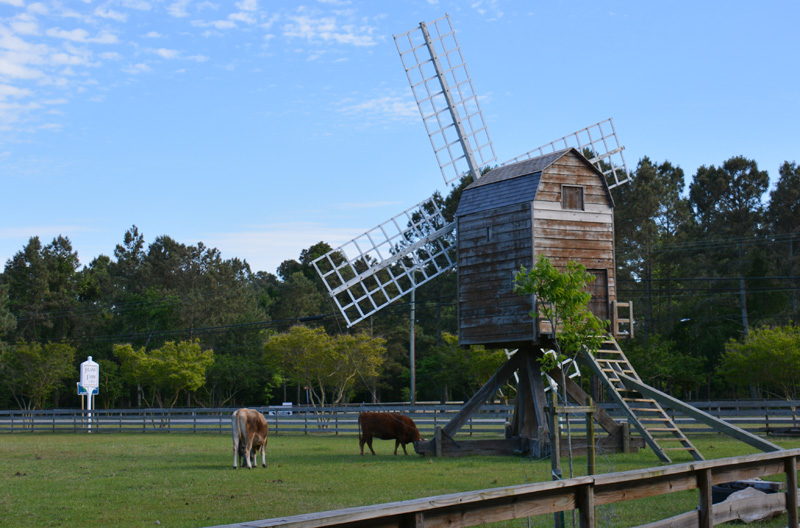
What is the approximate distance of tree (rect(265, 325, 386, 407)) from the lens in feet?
171

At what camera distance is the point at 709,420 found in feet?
57.9

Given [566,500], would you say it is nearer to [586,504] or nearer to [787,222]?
[586,504]

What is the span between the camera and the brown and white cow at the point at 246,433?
17453 millimetres

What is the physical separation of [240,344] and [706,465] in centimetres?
6960

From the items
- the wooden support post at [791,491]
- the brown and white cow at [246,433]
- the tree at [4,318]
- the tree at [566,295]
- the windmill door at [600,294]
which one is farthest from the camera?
the tree at [4,318]

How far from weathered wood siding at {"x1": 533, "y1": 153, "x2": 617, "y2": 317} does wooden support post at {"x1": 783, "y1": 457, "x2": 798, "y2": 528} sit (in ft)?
39.1

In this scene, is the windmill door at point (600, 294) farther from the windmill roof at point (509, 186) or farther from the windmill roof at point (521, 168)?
the windmill roof at point (521, 168)

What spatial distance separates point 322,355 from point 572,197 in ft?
110

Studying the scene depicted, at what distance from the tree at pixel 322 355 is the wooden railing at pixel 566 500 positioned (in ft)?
146

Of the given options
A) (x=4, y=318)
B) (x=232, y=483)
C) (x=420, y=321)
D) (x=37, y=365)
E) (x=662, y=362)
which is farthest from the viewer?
(x=420, y=321)

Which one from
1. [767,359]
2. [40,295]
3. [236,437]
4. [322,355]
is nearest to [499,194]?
[236,437]

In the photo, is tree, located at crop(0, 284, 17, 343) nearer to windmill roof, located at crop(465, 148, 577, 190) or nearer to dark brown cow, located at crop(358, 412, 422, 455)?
dark brown cow, located at crop(358, 412, 422, 455)

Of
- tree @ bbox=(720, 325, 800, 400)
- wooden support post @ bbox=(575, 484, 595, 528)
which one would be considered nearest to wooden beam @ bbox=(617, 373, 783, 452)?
wooden support post @ bbox=(575, 484, 595, 528)

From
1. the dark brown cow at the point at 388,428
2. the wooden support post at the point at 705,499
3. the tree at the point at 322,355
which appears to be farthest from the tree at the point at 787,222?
the wooden support post at the point at 705,499
